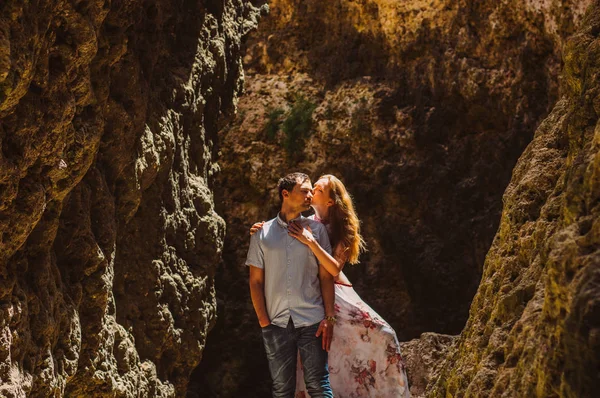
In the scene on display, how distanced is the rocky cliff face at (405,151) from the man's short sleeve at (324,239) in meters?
4.07

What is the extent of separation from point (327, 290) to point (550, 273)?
2278mm

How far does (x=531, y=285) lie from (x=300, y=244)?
70.9 inches

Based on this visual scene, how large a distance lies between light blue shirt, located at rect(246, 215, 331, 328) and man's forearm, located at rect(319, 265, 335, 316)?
0.03 metres

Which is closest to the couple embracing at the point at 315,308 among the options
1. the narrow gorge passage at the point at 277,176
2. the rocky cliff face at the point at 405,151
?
the narrow gorge passage at the point at 277,176

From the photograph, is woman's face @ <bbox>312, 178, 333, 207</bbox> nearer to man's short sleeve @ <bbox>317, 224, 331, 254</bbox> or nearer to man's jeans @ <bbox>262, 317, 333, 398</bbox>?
man's short sleeve @ <bbox>317, 224, 331, 254</bbox>

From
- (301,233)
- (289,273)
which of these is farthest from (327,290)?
(301,233)

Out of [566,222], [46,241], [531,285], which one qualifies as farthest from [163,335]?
[566,222]

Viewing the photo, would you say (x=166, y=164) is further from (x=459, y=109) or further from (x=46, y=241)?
(x=459, y=109)

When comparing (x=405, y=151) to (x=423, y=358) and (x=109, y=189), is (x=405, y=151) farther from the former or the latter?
(x=109, y=189)

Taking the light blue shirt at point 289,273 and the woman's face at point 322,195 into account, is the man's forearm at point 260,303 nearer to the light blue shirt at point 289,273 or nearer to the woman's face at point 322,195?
the light blue shirt at point 289,273

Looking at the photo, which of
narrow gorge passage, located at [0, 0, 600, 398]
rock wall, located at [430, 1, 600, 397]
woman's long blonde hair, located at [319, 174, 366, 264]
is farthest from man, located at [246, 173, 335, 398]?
rock wall, located at [430, 1, 600, 397]

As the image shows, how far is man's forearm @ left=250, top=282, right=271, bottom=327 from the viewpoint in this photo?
13.1 feet

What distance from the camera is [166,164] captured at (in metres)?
4.16

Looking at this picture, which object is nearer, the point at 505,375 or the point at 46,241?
the point at 505,375
